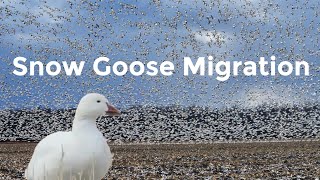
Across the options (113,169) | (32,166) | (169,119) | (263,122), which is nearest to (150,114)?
(169,119)

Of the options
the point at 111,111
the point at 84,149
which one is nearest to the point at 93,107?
the point at 111,111

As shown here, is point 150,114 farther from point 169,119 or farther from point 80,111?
point 80,111

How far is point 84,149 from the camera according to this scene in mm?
10289

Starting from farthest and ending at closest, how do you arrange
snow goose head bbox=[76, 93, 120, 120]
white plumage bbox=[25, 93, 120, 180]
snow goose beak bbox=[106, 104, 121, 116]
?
snow goose beak bbox=[106, 104, 121, 116], snow goose head bbox=[76, 93, 120, 120], white plumage bbox=[25, 93, 120, 180]

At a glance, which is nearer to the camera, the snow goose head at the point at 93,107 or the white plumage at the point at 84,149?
the white plumage at the point at 84,149

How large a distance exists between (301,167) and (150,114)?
15057 cm

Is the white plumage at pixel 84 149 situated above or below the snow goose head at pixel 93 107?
below

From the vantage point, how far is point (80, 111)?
10477 mm

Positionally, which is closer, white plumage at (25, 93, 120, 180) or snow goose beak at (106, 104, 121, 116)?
white plumage at (25, 93, 120, 180)

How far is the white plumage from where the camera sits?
1031cm

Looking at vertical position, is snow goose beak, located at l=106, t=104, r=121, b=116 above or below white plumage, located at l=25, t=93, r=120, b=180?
above

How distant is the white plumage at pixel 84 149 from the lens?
10312 millimetres

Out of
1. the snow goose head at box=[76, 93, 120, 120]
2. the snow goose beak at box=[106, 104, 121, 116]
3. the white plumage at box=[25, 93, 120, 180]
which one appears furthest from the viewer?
the snow goose beak at box=[106, 104, 121, 116]

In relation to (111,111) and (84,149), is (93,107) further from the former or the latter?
(84,149)
